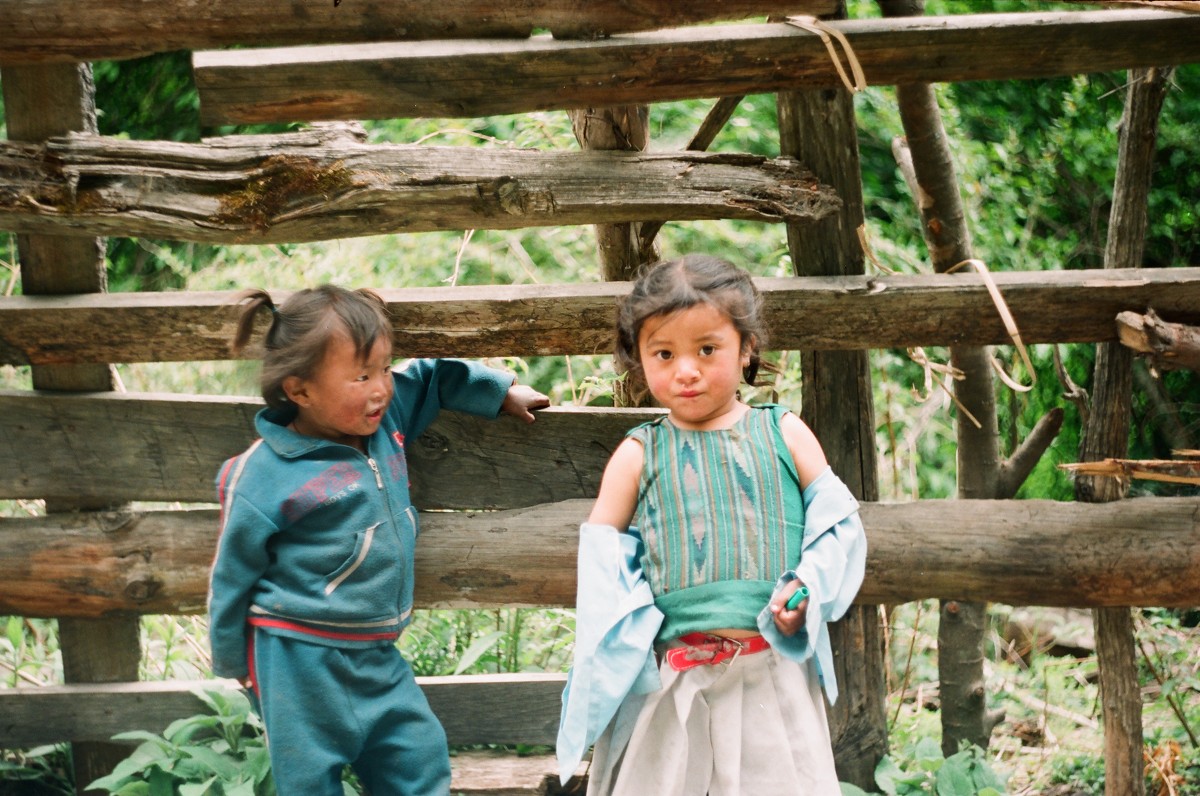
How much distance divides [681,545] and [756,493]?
0.64 ft

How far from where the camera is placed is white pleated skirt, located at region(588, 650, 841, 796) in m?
2.39

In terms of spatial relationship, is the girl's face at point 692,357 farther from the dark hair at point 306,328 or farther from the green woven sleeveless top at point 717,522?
the dark hair at point 306,328

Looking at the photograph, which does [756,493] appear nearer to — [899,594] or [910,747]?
[899,594]

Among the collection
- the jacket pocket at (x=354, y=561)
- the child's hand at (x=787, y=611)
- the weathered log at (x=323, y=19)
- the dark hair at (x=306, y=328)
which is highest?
the weathered log at (x=323, y=19)

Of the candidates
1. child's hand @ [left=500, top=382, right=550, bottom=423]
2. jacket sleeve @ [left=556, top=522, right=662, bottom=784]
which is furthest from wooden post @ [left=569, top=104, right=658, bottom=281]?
jacket sleeve @ [left=556, top=522, right=662, bottom=784]

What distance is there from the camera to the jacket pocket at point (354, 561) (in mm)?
Answer: 2656

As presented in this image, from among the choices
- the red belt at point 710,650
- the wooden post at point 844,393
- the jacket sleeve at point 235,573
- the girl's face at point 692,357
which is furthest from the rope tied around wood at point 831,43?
the jacket sleeve at point 235,573

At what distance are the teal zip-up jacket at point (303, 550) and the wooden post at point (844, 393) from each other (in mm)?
1201

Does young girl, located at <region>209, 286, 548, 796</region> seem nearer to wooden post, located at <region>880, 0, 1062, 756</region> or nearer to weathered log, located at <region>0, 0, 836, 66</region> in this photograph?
weathered log, located at <region>0, 0, 836, 66</region>

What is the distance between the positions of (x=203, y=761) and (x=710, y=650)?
1514 mm

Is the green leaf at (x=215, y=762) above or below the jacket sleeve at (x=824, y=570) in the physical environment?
below

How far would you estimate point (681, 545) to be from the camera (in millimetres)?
2438

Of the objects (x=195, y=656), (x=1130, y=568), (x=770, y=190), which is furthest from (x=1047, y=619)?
(x=195, y=656)

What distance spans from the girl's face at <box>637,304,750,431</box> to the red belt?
48 cm
